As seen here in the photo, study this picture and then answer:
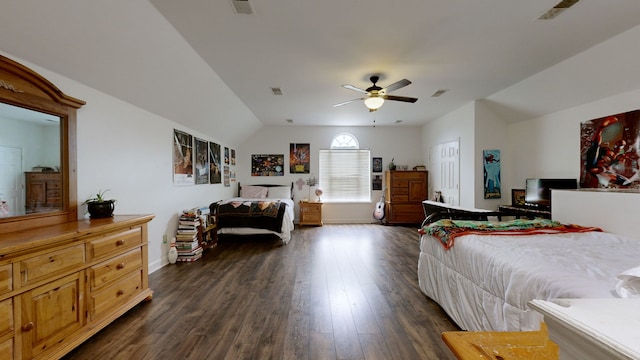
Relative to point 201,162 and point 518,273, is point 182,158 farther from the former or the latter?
point 518,273

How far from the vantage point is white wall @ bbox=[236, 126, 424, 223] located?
6.89 m

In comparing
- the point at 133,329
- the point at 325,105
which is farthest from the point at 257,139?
the point at 133,329

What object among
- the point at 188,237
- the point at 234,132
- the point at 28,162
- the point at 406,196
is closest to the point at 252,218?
the point at 188,237

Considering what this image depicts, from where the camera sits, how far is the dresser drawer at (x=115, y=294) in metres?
1.90

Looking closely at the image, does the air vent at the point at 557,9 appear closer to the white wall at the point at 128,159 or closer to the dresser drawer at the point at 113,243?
the dresser drawer at the point at 113,243

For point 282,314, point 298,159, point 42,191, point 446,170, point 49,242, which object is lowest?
point 282,314

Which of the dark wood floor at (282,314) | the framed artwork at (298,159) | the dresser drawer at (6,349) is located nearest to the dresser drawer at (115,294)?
the dark wood floor at (282,314)

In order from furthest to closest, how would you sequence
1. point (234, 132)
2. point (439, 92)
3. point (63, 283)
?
point (234, 132) → point (439, 92) → point (63, 283)

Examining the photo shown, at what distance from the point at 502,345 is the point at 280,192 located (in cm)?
608

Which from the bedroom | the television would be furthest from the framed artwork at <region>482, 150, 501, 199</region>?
the television

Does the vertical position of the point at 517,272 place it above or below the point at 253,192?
below

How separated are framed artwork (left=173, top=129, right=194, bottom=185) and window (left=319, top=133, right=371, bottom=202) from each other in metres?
3.46

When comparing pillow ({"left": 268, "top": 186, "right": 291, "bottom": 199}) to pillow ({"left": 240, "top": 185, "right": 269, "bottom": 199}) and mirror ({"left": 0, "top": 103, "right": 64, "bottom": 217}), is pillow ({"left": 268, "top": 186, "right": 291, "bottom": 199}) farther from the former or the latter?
mirror ({"left": 0, "top": 103, "right": 64, "bottom": 217})

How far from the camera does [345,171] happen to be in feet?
23.1
